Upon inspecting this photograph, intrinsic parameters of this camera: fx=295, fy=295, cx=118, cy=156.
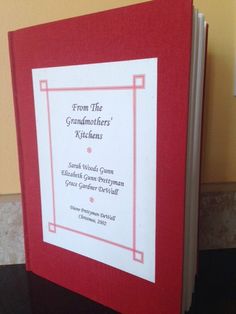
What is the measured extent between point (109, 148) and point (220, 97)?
0.89 ft

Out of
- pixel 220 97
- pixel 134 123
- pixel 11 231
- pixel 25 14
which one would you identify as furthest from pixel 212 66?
pixel 11 231

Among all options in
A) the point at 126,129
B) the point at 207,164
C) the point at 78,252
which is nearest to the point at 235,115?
the point at 207,164

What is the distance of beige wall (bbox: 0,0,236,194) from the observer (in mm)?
545

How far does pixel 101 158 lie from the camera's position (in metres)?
0.44

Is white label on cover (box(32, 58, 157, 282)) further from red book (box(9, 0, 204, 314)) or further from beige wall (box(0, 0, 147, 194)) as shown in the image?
beige wall (box(0, 0, 147, 194))

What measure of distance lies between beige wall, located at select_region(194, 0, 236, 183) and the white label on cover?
0.77ft

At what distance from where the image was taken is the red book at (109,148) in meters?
0.37

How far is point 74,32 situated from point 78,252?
0.35m

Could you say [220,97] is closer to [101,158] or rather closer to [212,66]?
[212,66]

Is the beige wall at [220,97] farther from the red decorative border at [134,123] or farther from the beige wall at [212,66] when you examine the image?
the red decorative border at [134,123]

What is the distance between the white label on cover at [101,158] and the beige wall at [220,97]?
0.24 meters

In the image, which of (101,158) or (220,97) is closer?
(101,158)

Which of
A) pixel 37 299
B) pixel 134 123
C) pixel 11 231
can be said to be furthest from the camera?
pixel 11 231

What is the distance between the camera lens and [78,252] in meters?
0.51
